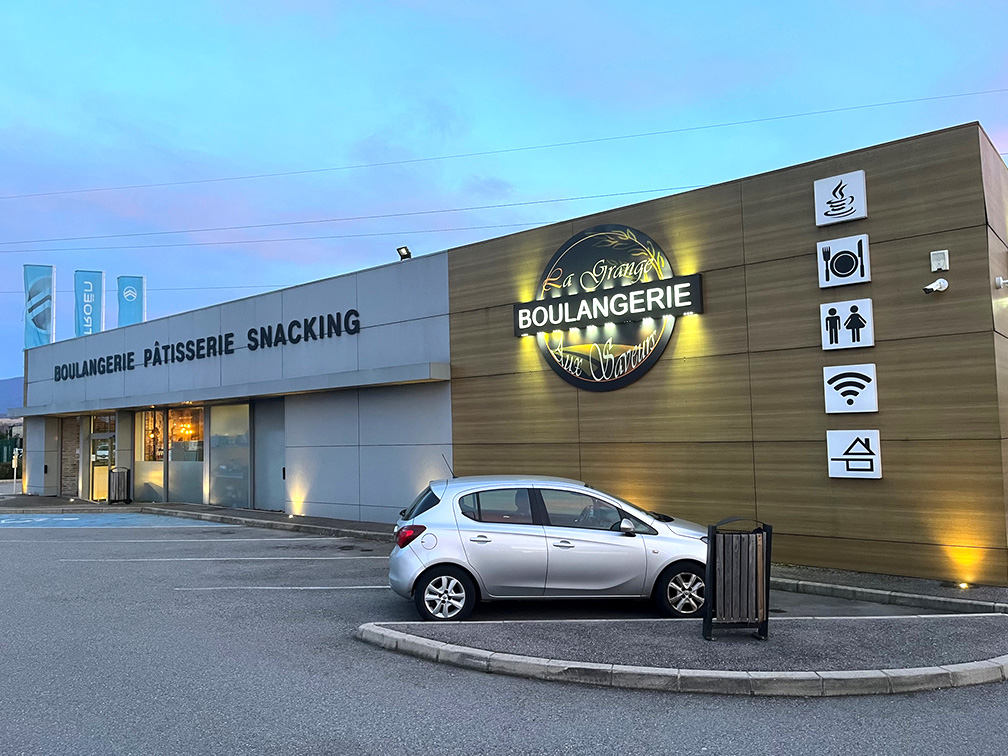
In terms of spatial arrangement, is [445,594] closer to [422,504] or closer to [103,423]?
[422,504]

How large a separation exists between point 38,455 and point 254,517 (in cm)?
1698

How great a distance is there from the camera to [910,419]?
34.2ft

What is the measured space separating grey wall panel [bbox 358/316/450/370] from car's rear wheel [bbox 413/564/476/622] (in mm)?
8398

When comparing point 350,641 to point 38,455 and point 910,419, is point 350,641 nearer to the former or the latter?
point 910,419

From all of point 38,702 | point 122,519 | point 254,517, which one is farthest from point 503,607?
point 122,519

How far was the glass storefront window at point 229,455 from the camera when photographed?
21969 mm

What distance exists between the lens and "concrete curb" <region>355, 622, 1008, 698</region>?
613cm

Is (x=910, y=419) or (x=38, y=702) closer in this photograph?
(x=38, y=702)

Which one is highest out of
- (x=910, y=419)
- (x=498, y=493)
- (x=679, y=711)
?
(x=910, y=419)

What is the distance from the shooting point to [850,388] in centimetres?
1091

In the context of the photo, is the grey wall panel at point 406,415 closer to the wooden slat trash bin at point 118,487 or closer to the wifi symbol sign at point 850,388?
the wifi symbol sign at point 850,388

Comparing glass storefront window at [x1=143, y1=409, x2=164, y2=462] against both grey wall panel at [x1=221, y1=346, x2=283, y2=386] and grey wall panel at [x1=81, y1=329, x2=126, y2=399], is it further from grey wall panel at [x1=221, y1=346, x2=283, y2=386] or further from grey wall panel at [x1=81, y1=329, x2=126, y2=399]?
grey wall panel at [x1=221, y1=346, x2=283, y2=386]

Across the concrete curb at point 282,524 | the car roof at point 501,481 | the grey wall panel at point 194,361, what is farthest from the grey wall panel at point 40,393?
the car roof at point 501,481

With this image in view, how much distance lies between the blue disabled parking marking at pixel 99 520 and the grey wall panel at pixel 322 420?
290 cm
